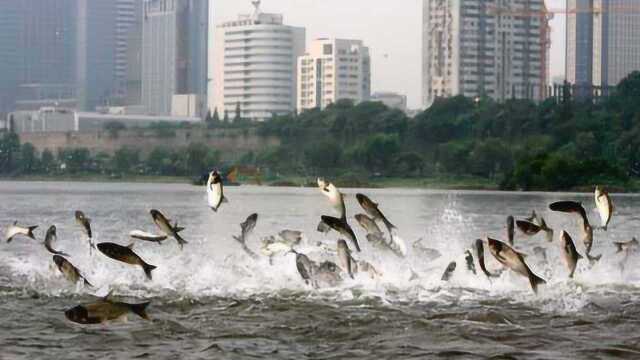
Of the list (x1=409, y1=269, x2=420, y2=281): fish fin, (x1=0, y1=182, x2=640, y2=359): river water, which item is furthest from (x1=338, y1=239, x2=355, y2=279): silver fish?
(x1=409, y1=269, x2=420, y2=281): fish fin

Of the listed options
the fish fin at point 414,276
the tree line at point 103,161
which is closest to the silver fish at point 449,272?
the fish fin at point 414,276

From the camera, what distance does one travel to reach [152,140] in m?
163

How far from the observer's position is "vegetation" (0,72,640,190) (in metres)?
103

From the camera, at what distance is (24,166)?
163m

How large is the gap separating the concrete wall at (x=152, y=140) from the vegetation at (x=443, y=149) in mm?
1389

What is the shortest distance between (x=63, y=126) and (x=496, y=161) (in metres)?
98.5

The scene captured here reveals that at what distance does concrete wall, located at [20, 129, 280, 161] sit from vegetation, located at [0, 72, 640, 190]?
139 centimetres

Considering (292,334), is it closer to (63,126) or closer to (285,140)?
(285,140)

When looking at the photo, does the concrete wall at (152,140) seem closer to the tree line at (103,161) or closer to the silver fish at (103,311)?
the tree line at (103,161)

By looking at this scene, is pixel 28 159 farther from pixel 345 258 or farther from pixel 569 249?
pixel 569 249

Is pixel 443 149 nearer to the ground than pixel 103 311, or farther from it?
farther from it

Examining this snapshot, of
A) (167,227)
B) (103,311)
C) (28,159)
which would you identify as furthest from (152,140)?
(103,311)

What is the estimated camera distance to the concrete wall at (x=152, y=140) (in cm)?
14950

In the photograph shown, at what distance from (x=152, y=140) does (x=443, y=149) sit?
5136 cm
